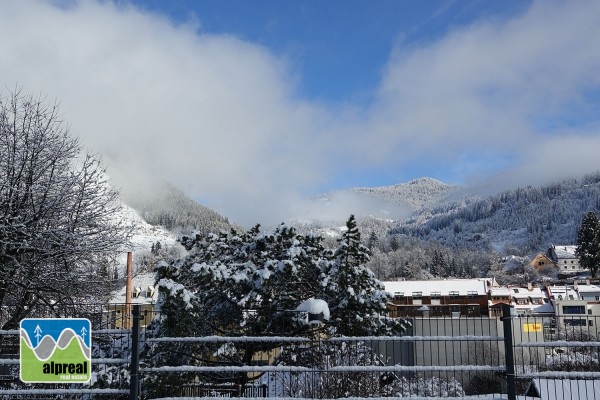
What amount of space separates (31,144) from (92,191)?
1636 millimetres

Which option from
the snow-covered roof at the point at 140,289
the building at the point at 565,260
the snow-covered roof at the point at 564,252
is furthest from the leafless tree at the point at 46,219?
the snow-covered roof at the point at 564,252

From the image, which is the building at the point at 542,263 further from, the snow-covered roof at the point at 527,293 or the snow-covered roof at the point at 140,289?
the snow-covered roof at the point at 140,289

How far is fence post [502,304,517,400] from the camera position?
19.8 feet

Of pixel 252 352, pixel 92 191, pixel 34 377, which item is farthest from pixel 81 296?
pixel 34 377

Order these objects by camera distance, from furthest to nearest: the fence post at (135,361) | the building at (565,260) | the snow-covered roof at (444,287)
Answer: the building at (565,260) < the snow-covered roof at (444,287) < the fence post at (135,361)

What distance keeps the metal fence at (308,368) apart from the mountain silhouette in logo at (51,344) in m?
0.35

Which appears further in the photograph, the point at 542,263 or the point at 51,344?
the point at 542,263

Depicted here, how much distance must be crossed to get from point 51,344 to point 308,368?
120 inches

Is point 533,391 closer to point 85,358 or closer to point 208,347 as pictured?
point 208,347

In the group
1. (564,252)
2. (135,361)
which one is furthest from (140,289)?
(564,252)

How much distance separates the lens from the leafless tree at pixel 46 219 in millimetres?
11062

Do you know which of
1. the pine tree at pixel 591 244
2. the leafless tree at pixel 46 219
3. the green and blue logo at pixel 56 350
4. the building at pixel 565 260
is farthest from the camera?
the building at pixel 565 260

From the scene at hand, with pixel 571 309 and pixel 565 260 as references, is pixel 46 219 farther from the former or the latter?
pixel 565 260

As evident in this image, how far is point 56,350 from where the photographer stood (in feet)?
19.9
